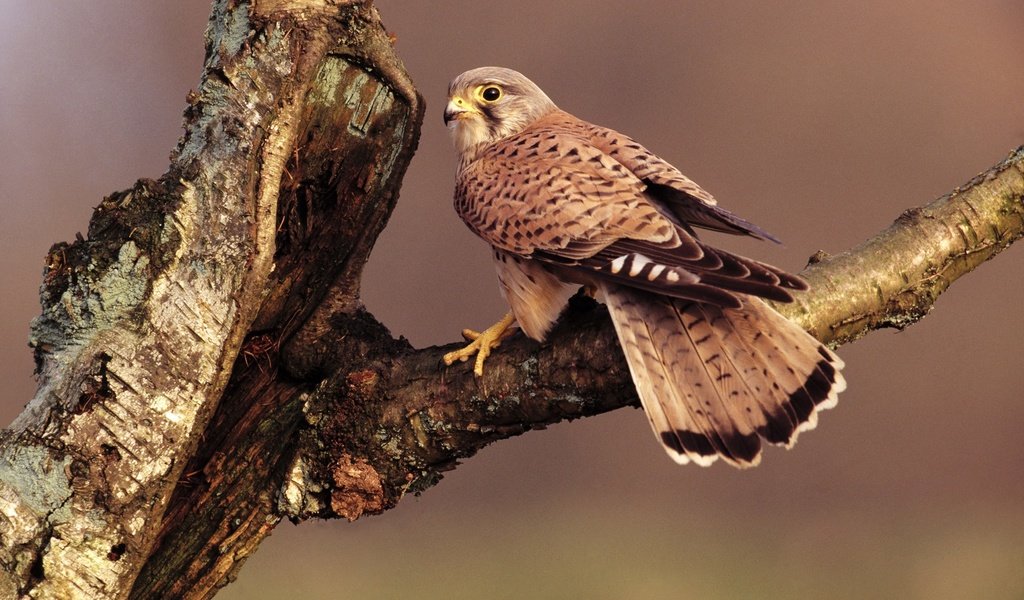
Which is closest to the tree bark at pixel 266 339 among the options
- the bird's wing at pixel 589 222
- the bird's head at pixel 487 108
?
the bird's wing at pixel 589 222

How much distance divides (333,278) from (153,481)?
2.47 ft

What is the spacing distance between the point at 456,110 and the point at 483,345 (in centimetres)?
85

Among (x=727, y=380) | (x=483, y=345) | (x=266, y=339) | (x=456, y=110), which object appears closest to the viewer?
(x=727, y=380)

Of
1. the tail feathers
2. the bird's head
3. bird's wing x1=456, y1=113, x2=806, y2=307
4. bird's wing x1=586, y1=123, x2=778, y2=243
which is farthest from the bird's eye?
the tail feathers

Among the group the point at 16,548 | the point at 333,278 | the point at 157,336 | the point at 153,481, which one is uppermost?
the point at 333,278

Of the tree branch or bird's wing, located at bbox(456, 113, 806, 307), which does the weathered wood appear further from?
bird's wing, located at bbox(456, 113, 806, 307)

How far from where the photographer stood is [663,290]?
190cm

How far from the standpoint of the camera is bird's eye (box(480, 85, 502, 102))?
9.38 ft

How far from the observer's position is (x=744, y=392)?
6.53 feet

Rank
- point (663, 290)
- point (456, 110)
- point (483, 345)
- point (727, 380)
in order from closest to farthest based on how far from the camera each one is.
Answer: point (663, 290), point (727, 380), point (483, 345), point (456, 110)

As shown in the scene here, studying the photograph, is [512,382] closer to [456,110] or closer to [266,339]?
[266,339]

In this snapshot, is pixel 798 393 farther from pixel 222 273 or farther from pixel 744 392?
pixel 222 273

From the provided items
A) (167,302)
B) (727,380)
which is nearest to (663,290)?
(727,380)

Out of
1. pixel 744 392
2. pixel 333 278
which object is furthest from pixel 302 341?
pixel 744 392
